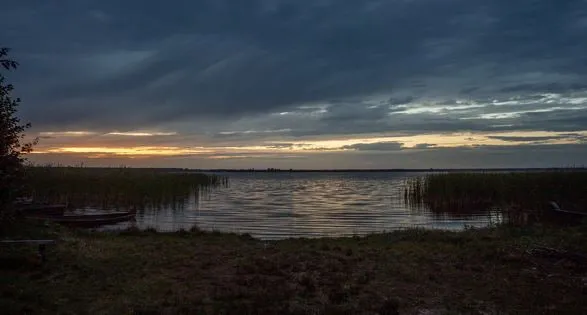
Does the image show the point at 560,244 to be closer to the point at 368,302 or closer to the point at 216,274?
the point at 368,302

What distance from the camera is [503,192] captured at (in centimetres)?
3788

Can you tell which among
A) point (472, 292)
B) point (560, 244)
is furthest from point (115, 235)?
point (560, 244)

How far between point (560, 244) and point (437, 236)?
4.47m

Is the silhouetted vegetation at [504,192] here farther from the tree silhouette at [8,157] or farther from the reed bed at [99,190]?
the tree silhouette at [8,157]

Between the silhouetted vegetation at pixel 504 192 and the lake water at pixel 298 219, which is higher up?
the silhouetted vegetation at pixel 504 192

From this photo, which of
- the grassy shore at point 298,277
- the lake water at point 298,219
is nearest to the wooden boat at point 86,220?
the lake water at point 298,219

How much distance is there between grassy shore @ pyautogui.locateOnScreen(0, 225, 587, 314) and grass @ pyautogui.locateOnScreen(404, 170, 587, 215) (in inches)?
759

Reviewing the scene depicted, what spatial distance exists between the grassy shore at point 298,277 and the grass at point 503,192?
63.3 feet

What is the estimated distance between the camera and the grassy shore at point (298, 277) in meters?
9.25

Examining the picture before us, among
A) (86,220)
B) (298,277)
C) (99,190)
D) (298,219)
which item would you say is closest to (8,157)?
(298,277)

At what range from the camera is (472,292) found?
1048 centimetres

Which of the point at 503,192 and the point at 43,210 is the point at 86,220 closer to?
the point at 43,210

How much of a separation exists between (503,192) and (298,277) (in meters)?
31.1

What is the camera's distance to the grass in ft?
112
